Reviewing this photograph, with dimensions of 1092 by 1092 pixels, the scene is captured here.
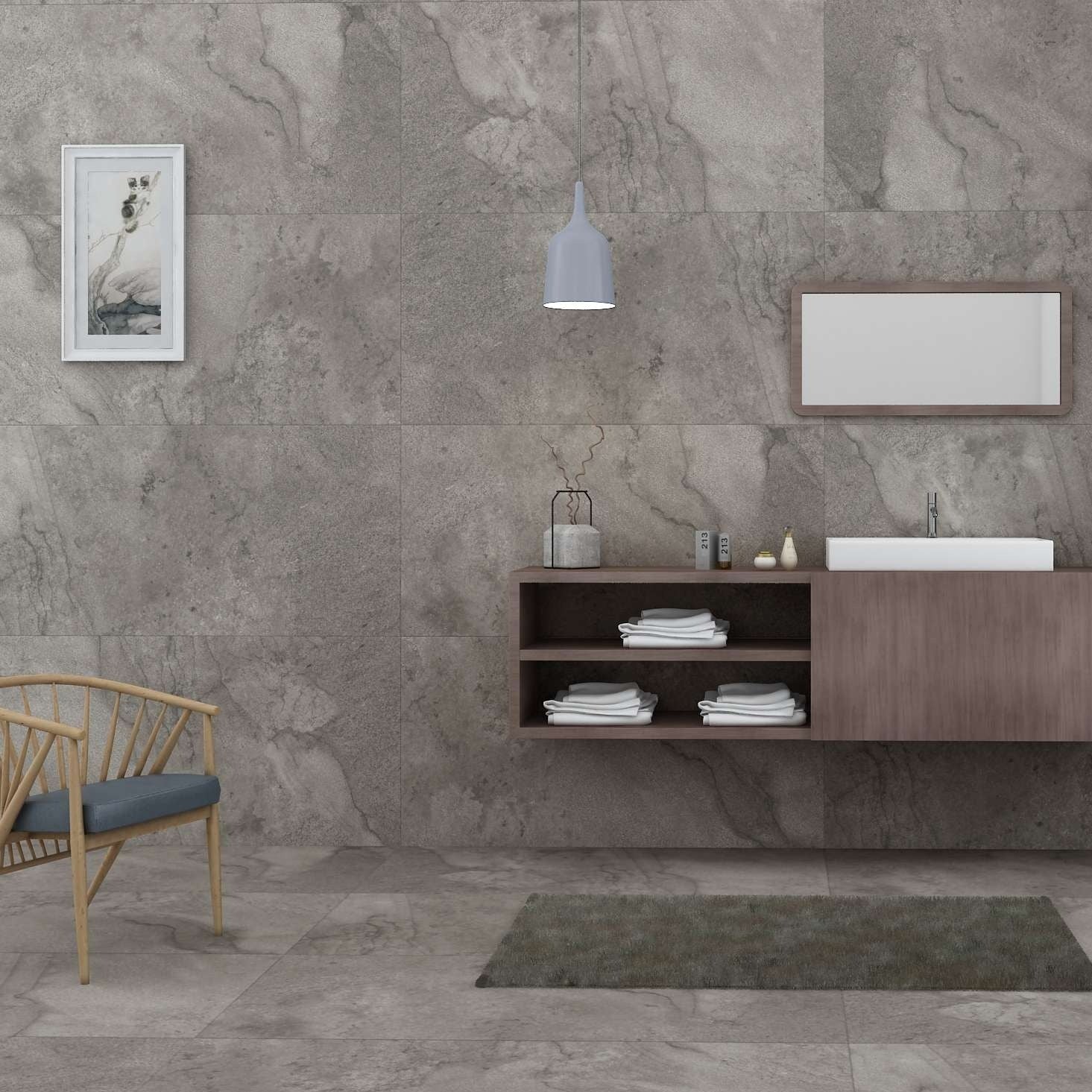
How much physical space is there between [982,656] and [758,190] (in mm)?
1699

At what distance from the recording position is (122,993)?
313 cm

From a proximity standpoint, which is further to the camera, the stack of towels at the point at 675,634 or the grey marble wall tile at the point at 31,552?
the grey marble wall tile at the point at 31,552

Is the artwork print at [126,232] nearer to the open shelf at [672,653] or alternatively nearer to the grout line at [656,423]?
the grout line at [656,423]

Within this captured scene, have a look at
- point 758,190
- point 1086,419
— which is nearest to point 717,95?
point 758,190

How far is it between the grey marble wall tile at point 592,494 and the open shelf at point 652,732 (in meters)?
0.53

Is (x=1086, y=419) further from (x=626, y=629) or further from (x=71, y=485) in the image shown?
(x=71, y=485)

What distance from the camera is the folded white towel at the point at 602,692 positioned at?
4.16 meters

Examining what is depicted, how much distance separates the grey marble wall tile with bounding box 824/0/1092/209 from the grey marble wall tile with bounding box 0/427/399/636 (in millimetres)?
1868

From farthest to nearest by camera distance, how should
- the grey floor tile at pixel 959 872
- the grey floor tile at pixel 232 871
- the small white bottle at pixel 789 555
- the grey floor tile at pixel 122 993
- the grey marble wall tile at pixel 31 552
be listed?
the grey marble wall tile at pixel 31 552 < the small white bottle at pixel 789 555 < the grey floor tile at pixel 232 871 < the grey floor tile at pixel 959 872 < the grey floor tile at pixel 122 993

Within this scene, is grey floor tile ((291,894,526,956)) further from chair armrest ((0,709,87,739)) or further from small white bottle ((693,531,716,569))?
small white bottle ((693,531,716,569))

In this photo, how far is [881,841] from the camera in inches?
177

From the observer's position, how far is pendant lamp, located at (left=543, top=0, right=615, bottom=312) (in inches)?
161

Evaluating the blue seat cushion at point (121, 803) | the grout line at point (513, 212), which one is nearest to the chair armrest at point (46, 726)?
the blue seat cushion at point (121, 803)

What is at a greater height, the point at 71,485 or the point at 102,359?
the point at 102,359
